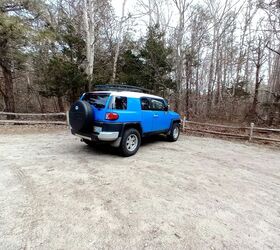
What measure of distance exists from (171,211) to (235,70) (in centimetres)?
1883

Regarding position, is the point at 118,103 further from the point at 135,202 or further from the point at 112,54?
the point at 112,54

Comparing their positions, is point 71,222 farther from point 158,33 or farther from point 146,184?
point 158,33

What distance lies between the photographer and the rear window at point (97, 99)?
180 inches

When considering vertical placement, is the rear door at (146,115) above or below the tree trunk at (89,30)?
below

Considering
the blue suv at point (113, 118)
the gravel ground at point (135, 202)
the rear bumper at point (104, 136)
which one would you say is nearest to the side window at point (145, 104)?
the blue suv at point (113, 118)

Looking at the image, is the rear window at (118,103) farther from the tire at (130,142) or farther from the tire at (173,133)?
the tire at (173,133)

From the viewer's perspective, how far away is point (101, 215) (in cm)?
246

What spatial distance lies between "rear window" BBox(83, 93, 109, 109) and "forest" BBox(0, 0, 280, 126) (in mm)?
5918

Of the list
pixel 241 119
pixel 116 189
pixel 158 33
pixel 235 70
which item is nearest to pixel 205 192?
pixel 116 189

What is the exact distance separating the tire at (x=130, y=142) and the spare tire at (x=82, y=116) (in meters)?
0.95

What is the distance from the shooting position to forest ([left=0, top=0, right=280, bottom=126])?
9.77m

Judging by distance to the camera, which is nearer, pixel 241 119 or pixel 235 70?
pixel 241 119

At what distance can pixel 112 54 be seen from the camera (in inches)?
552

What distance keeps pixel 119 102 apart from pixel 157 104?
186cm
